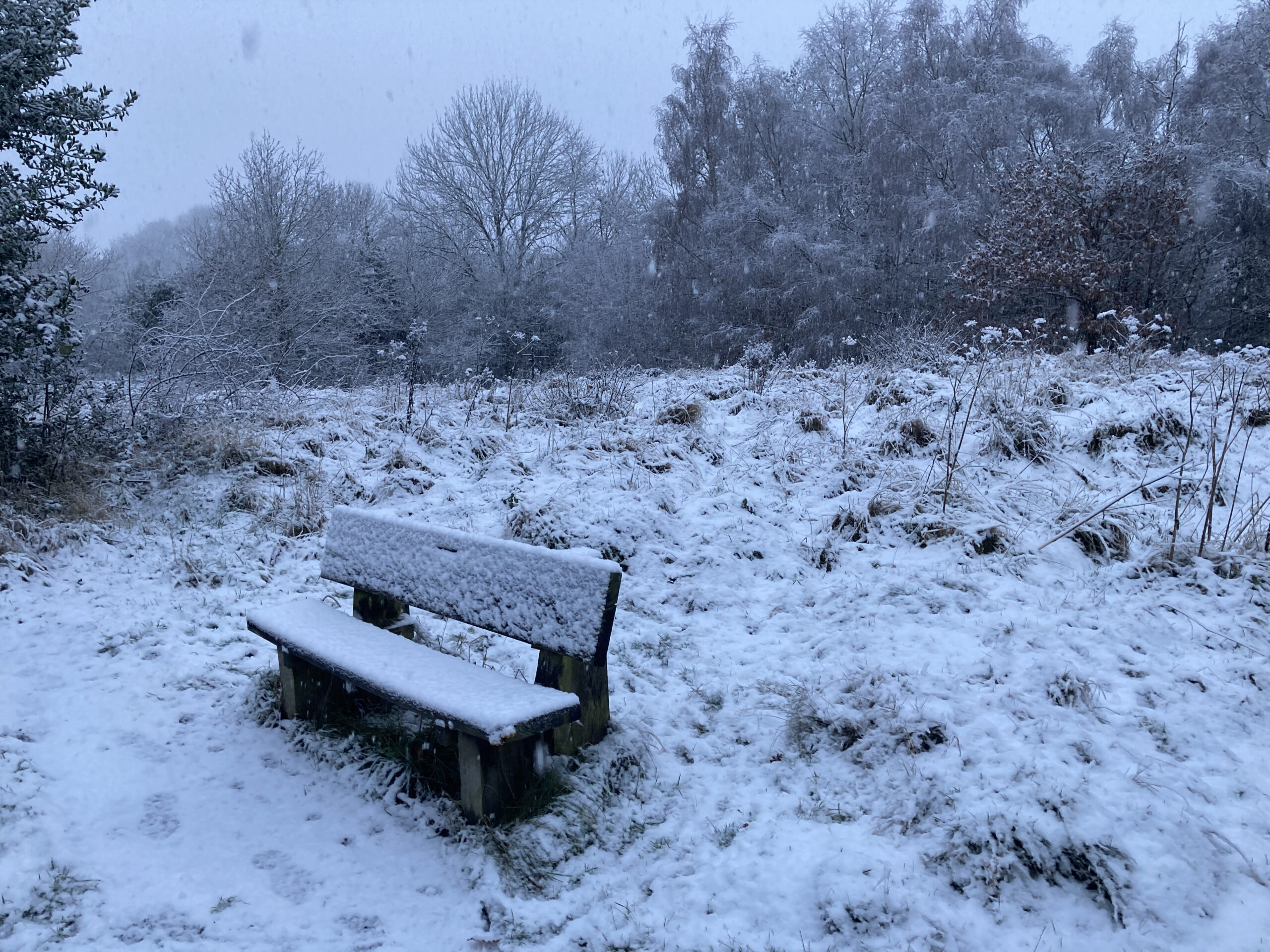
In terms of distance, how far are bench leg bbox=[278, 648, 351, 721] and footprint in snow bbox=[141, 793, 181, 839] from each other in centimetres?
57

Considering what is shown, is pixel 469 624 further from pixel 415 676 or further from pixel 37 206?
pixel 37 206

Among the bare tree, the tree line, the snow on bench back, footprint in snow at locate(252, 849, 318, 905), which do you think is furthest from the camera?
the bare tree

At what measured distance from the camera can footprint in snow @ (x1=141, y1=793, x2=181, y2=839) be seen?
2666mm

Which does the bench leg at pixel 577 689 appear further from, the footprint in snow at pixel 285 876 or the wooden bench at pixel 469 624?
the footprint in snow at pixel 285 876

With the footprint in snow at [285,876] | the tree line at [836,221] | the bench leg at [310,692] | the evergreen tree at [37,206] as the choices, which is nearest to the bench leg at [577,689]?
the footprint in snow at [285,876]

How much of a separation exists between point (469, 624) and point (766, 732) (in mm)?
1296

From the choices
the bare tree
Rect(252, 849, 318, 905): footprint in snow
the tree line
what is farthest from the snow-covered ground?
the bare tree

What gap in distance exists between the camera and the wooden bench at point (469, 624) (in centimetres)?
254

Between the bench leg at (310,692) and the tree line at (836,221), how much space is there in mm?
8880

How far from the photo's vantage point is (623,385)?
27.5 feet

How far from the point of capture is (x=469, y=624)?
3.09m

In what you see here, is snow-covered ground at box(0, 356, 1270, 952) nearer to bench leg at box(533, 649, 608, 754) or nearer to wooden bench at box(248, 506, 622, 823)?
bench leg at box(533, 649, 608, 754)

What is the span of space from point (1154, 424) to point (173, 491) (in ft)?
23.5

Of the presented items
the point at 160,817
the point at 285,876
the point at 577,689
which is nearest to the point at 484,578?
the point at 577,689
